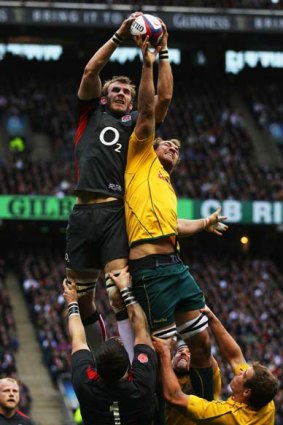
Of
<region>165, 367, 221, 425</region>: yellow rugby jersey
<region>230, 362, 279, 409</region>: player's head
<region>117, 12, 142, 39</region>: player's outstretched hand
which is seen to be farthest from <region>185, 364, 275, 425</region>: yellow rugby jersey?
<region>117, 12, 142, 39</region>: player's outstretched hand

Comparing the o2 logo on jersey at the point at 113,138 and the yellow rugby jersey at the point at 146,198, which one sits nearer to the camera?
the yellow rugby jersey at the point at 146,198

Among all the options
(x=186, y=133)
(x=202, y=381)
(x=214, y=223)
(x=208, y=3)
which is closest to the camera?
(x=202, y=381)

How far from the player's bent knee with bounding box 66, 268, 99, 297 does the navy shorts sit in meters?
0.06

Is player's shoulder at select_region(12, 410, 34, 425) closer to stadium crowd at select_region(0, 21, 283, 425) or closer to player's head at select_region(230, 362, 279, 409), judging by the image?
player's head at select_region(230, 362, 279, 409)

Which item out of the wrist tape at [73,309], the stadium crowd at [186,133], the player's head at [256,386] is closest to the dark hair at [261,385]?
the player's head at [256,386]

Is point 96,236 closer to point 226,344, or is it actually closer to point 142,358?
point 142,358

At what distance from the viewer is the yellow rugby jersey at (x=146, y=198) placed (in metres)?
7.82

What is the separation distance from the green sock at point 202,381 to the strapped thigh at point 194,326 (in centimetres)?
38

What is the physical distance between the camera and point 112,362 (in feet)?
23.0

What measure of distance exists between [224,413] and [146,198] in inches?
62.2

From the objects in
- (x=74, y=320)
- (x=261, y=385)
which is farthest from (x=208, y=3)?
(x=261, y=385)

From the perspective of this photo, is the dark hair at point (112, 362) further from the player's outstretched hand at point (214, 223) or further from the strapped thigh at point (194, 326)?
the player's outstretched hand at point (214, 223)

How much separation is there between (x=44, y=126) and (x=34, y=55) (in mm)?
3953

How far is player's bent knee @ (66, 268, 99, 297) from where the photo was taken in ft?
26.8
